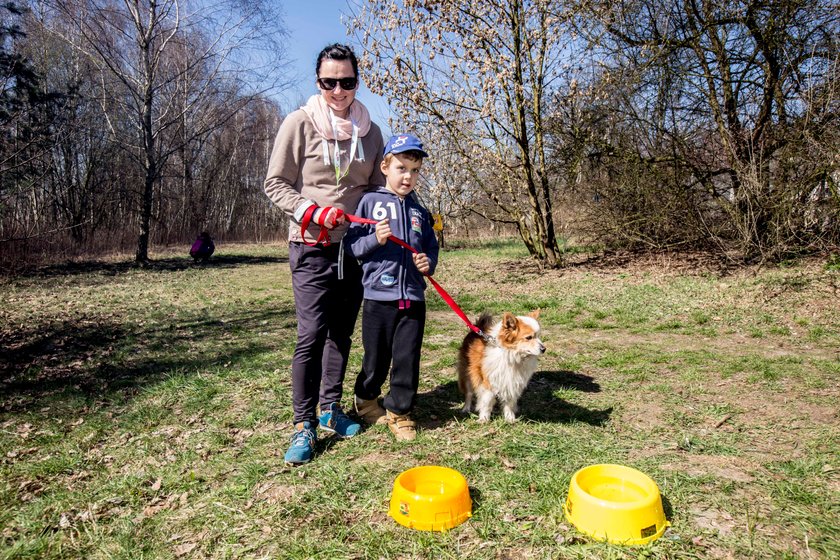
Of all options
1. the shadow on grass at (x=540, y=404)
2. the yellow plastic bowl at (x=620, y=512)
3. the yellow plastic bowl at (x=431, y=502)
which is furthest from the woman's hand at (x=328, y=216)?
the yellow plastic bowl at (x=620, y=512)

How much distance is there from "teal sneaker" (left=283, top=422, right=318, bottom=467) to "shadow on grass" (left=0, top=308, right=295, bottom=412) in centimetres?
231

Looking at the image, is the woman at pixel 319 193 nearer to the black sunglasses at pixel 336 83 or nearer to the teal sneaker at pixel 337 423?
the black sunglasses at pixel 336 83

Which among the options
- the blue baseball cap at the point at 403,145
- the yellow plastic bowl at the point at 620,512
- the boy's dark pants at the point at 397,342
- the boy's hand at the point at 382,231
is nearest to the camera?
the yellow plastic bowl at the point at 620,512

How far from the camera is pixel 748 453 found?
10.4 feet

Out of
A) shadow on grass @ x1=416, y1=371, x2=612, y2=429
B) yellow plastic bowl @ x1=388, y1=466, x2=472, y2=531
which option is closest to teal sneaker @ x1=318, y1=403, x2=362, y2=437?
shadow on grass @ x1=416, y1=371, x2=612, y2=429

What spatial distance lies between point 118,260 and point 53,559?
15.2m

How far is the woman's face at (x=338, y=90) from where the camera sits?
10.0 feet

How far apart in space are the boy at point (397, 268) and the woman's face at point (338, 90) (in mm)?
341

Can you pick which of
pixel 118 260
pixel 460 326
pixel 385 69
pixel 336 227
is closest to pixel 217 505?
pixel 336 227

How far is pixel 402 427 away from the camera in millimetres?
3445

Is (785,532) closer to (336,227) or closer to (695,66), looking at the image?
(336,227)

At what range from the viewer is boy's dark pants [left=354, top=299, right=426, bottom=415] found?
10.8 feet

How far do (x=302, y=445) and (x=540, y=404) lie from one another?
194 centimetres

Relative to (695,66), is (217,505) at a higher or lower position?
lower
